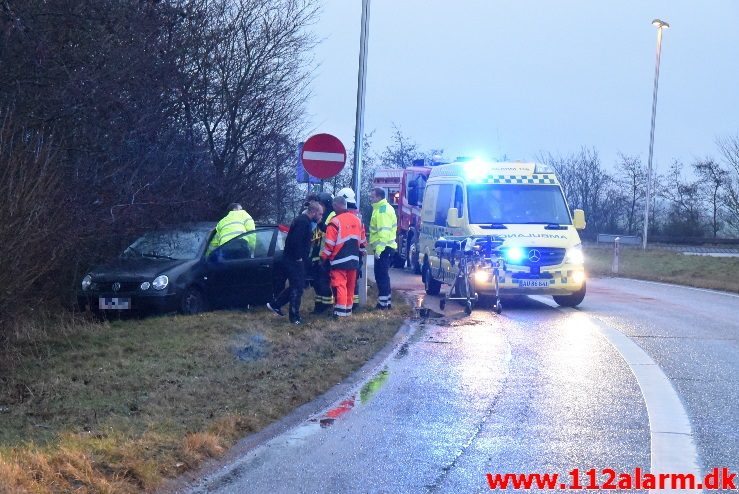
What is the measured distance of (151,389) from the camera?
8477 mm

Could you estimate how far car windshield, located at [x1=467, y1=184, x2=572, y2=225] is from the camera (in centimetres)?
1686

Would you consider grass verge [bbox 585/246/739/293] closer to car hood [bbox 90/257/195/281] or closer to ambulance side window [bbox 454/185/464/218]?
ambulance side window [bbox 454/185/464/218]

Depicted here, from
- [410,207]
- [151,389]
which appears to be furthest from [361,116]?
[410,207]

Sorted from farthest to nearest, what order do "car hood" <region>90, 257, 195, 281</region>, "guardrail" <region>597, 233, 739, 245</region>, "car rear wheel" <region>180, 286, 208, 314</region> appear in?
1. "guardrail" <region>597, 233, 739, 245</region>
2. "car rear wheel" <region>180, 286, 208, 314</region>
3. "car hood" <region>90, 257, 195, 281</region>

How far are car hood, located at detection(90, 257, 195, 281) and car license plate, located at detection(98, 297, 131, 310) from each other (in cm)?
27

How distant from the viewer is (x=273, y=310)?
14.0 meters

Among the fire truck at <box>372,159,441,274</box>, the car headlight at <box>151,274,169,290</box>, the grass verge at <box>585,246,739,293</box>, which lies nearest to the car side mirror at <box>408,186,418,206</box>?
the fire truck at <box>372,159,441,274</box>

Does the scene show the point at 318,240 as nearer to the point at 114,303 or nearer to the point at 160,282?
the point at 160,282

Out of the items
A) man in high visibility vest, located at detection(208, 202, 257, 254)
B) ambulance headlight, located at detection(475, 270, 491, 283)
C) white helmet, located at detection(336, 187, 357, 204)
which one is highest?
white helmet, located at detection(336, 187, 357, 204)

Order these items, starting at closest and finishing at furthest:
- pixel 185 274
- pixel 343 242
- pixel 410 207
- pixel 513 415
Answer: pixel 513 415 < pixel 185 274 < pixel 343 242 < pixel 410 207

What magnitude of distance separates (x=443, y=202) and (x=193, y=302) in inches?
271

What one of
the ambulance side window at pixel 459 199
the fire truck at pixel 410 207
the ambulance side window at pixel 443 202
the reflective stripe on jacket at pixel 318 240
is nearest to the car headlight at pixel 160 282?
the reflective stripe on jacket at pixel 318 240

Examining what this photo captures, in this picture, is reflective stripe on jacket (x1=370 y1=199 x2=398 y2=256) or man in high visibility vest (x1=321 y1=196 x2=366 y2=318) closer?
man in high visibility vest (x1=321 y1=196 x2=366 y2=318)

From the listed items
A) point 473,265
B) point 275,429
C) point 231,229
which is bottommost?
point 275,429
